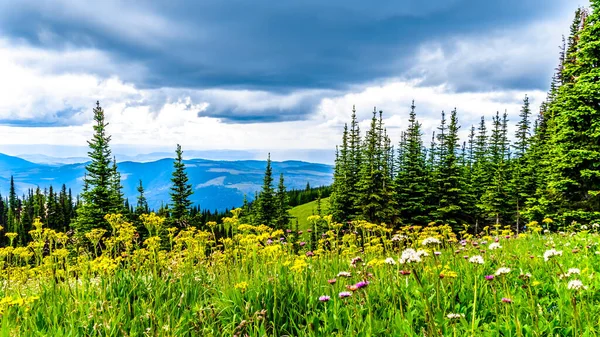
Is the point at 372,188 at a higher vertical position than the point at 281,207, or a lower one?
higher

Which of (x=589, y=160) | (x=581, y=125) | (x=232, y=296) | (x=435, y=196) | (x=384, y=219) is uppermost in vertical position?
(x=581, y=125)

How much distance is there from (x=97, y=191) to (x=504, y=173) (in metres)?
50.2

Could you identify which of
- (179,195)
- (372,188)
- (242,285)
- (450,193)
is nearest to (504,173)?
(450,193)

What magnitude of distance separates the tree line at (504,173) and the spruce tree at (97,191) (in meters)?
27.5

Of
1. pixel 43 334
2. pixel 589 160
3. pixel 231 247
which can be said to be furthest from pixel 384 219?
pixel 43 334

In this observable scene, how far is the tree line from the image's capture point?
2167cm

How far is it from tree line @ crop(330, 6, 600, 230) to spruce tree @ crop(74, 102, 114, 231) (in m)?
27.5

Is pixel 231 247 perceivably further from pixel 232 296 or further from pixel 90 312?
pixel 90 312

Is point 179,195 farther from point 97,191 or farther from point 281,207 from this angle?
point 281,207

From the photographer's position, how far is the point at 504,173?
47.3 meters

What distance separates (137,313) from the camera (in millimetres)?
4273

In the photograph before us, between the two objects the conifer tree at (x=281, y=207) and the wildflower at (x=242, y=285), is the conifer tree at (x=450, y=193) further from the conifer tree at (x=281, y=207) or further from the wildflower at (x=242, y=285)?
the wildflower at (x=242, y=285)

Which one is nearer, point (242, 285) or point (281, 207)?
point (242, 285)

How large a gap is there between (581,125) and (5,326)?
28.8 meters
